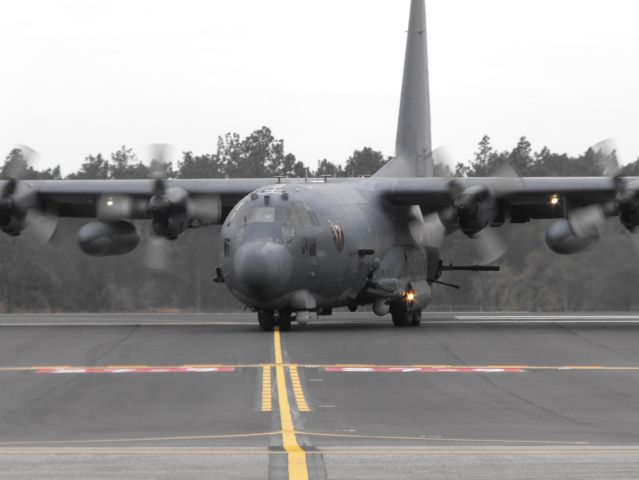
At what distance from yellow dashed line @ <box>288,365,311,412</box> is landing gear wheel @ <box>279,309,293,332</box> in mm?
10003

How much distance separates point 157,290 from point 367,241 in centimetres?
1693

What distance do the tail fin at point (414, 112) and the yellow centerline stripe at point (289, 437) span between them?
1967cm

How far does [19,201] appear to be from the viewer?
130 feet

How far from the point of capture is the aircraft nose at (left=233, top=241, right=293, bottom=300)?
106 ft

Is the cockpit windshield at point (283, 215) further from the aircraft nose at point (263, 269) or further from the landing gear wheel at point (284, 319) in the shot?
the landing gear wheel at point (284, 319)

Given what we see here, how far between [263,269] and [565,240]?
10.2 meters

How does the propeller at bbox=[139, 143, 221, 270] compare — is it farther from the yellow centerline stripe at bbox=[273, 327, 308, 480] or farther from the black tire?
the yellow centerline stripe at bbox=[273, 327, 308, 480]

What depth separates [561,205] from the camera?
42500 millimetres

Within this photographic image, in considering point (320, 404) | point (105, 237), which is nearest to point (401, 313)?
point (105, 237)

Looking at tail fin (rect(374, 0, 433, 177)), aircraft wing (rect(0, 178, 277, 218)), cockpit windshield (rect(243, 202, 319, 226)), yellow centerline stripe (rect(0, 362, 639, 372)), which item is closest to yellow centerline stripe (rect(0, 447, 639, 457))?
yellow centerline stripe (rect(0, 362, 639, 372))

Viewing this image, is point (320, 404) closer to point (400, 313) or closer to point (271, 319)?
point (271, 319)

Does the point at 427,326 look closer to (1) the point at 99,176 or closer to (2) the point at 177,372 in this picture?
(2) the point at 177,372

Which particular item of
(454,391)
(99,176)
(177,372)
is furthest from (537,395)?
(99,176)

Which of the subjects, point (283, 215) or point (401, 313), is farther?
point (401, 313)
